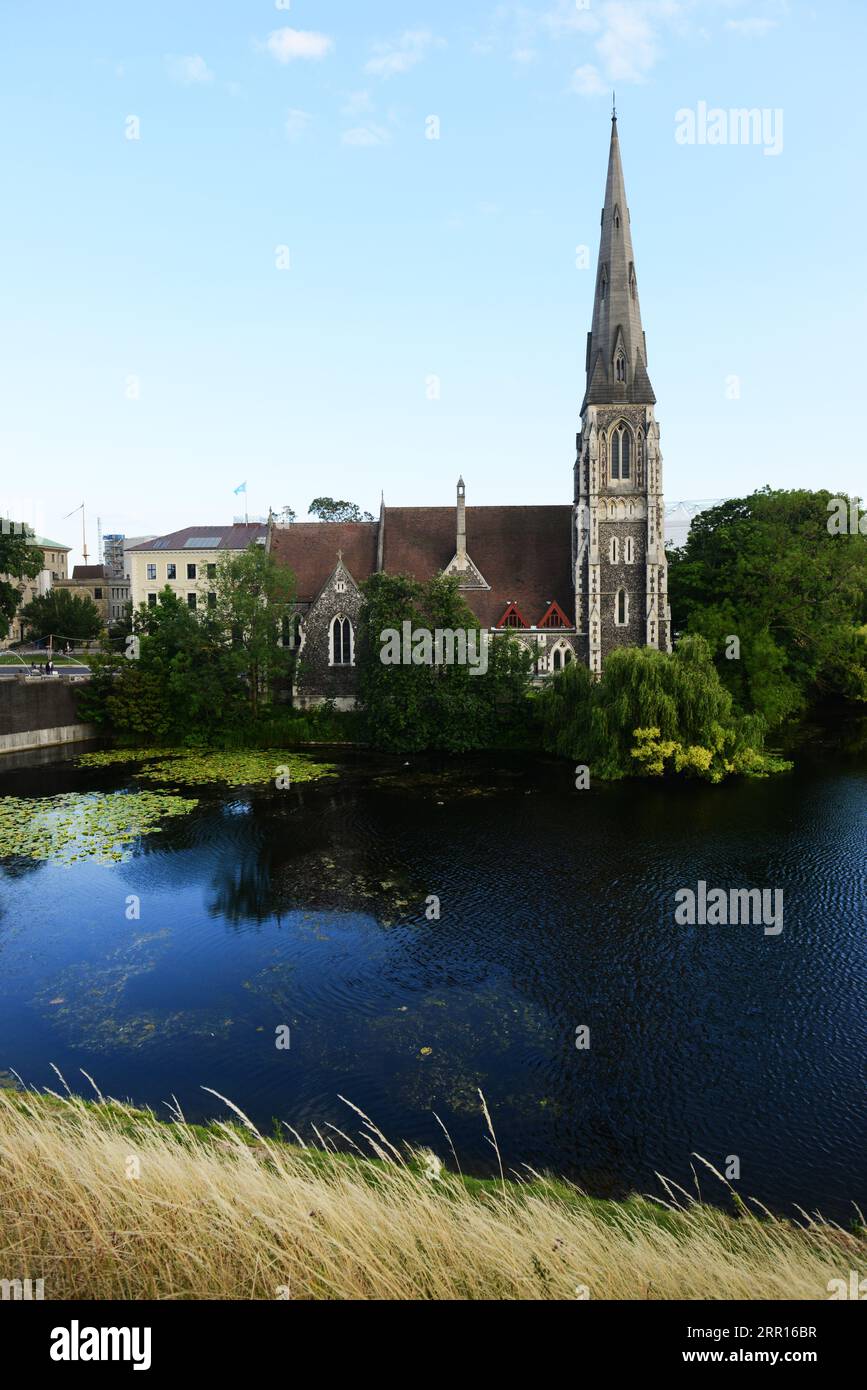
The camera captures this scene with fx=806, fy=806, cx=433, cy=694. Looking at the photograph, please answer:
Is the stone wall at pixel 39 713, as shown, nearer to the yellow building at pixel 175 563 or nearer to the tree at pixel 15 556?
the tree at pixel 15 556

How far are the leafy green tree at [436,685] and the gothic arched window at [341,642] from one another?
285 inches

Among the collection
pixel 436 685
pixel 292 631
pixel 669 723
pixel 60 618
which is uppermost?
pixel 60 618

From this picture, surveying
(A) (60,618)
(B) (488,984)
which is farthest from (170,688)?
(A) (60,618)

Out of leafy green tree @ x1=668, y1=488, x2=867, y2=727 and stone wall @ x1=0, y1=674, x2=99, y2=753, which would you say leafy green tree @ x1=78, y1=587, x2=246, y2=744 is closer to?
stone wall @ x1=0, y1=674, x2=99, y2=753

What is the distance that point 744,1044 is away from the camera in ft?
50.7

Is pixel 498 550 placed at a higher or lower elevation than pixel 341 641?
higher

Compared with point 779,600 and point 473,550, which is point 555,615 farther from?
point 779,600

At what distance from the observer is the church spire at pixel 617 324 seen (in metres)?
49.3

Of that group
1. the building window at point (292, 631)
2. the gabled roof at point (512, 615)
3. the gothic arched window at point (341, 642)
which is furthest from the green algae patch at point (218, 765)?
the gabled roof at point (512, 615)

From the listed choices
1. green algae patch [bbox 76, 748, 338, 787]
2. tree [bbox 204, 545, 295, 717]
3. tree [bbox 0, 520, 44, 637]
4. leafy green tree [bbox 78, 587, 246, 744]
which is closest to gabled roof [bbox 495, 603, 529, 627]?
tree [bbox 204, 545, 295, 717]

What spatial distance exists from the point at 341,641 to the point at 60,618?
157ft

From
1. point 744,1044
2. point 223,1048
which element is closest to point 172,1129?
point 223,1048

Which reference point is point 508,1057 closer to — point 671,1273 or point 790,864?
point 671,1273

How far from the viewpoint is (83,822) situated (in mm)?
30578
